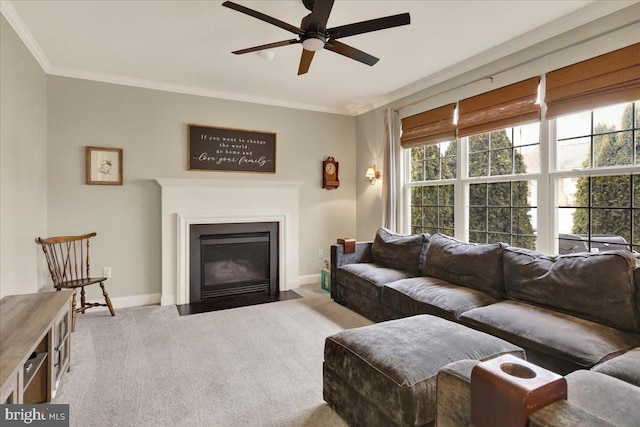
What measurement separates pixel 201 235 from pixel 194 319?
1.10m

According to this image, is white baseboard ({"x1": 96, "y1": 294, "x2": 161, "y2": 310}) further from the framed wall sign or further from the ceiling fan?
the ceiling fan

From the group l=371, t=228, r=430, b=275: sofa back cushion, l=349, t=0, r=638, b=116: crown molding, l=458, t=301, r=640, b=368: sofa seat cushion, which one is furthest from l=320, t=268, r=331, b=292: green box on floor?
l=349, t=0, r=638, b=116: crown molding

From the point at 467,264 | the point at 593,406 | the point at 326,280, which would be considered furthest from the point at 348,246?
the point at 593,406

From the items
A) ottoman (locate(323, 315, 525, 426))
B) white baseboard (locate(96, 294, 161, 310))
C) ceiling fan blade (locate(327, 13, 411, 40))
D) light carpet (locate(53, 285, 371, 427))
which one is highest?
ceiling fan blade (locate(327, 13, 411, 40))

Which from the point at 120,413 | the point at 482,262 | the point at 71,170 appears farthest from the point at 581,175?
the point at 71,170

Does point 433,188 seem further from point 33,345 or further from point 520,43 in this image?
point 33,345

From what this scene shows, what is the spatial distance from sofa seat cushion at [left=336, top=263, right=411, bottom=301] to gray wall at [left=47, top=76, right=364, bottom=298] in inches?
69.1

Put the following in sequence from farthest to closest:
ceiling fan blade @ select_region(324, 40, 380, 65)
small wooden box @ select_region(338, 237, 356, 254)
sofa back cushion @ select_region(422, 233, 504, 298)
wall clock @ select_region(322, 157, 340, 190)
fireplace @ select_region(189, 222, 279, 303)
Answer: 1. wall clock @ select_region(322, 157, 340, 190)
2. fireplace @ select_region(189, 222, 279, 303)
3. small wooden box @ select_region(338, 237, 356, 254)
4. sofa back cushion @ select_region(422, 233, 504, 298)
5. ceiling fan blade @ select_region(324, 40, 380, 65)

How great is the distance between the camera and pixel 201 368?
246cm

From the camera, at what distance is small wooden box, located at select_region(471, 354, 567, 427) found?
89 centimetres

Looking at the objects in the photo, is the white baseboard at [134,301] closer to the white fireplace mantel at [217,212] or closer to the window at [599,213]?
the white fireplace mantel at [217,212]

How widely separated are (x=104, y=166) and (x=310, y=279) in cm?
304

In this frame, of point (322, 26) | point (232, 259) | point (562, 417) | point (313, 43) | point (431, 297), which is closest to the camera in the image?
point (562, 417)

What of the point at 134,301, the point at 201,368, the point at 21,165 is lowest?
the point at 201,368
